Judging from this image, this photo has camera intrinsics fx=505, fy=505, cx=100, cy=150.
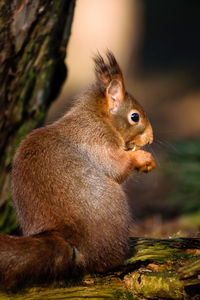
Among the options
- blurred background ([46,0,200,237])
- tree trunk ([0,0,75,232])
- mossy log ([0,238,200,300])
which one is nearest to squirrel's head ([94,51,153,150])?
tree trunk ([0,0,75,232])

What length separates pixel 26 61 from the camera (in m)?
3.99

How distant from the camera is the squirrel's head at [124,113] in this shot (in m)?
3.51

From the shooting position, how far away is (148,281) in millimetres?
2896

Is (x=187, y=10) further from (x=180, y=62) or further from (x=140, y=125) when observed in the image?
(x=140, y=125)

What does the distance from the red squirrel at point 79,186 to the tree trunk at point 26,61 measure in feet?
2.05

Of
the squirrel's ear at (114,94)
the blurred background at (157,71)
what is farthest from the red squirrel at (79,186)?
the blurred background at (157,71)

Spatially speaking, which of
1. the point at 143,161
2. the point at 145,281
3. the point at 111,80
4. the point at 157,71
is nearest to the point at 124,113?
the point at 111,80

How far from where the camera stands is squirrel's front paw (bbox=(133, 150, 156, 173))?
3.38 meters

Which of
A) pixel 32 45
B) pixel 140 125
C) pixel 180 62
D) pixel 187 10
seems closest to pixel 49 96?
pixel 32 45

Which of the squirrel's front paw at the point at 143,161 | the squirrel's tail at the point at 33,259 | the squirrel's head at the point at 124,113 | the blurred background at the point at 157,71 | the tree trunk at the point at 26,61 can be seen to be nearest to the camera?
the squirrel's tail at the point at 33,259

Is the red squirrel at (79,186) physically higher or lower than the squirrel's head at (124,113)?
lower

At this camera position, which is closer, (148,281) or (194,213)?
(148,281)

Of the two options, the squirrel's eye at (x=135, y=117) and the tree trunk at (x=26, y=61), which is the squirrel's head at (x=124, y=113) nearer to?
the squirrel's eye at (x=135, y=117)

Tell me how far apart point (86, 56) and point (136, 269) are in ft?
40.3
